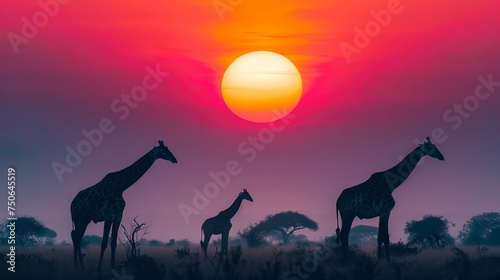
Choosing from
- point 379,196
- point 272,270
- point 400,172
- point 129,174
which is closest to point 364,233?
point 400,172

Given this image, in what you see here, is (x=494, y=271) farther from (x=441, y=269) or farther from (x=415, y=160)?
(x=415, y=160)

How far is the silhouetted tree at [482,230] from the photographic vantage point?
70.5m

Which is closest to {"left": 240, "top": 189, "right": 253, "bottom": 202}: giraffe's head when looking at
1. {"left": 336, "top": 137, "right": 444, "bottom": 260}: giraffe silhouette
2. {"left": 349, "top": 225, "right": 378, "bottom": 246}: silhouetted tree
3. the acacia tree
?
{"left": 336, "top": 137, "right": 444, "bottom": 260}: giraffe silhouette

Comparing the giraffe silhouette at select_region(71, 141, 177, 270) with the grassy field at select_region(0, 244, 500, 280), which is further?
the giraffe silhouette at select_region(71, 141, 177, 270)

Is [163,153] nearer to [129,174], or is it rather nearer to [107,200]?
[129,174]

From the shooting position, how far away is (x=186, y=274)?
24906mm

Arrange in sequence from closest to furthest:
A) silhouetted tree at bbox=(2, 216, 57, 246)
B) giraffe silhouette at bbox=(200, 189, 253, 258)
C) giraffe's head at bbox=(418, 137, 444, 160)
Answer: giraffe's head at bbox=(418, 137, 444, 160)
giraffe silhouette at bbox=(200, 189, 253, 258)
silhouetted tree at bbox=(2, 216, 57, 246)

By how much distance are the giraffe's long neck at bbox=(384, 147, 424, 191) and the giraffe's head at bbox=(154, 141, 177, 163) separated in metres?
6.82

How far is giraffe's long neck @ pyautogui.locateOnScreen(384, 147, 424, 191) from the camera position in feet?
101

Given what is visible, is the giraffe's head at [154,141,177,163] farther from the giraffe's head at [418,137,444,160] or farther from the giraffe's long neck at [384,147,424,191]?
the giraffe's head at [418,137,444,160]

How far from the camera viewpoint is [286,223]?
84.8 metres

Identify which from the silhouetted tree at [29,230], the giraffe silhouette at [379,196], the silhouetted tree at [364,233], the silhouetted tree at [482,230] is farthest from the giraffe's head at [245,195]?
the silhouetted tree at [364,233]

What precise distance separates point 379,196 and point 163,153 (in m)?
6.83

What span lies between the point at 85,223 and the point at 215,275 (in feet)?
21.4
